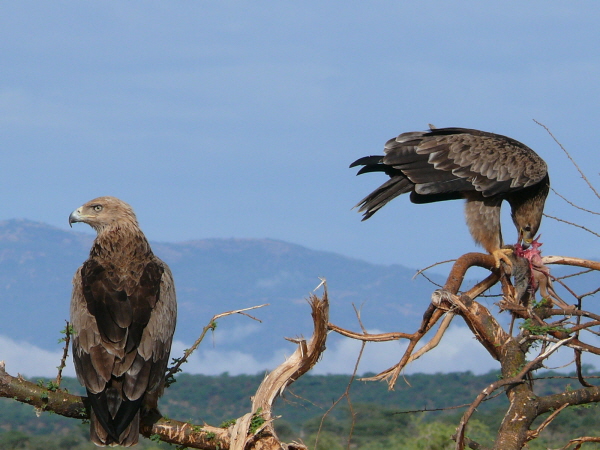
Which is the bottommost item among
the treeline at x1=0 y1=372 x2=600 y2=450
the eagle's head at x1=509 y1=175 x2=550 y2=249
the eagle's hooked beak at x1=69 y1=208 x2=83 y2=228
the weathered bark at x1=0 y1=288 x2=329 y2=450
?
the treeline at x1=0 y1=372 x2=600 y2=450

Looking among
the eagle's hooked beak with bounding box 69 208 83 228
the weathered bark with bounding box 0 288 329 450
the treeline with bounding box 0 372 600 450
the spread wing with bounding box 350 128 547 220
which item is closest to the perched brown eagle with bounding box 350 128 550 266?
the spread wing with bounding box 350 128 547 220

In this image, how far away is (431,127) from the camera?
9.02 metres

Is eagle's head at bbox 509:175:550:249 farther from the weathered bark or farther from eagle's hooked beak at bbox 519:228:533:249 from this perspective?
the weathered bark

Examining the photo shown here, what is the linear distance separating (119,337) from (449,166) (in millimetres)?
4085

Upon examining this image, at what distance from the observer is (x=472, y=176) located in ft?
27.0

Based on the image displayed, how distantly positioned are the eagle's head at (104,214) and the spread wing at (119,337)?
63cm

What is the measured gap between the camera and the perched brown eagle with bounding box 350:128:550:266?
7.95 metres

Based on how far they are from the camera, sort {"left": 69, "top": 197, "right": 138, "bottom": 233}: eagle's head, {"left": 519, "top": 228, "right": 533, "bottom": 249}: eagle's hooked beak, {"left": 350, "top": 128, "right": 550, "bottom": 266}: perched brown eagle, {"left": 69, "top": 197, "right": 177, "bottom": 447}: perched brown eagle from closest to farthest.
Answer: {"left": 69, "top": 197, "right": 177, "bottom": 447}: perched brown eagle
{"left": 69, "top": 197, "right": 138, "bottom": 233}: eagle's head
{"left": 350, "top": 128, "right": 550, "bottom": 266}: perched brown eagle
{"left": 519, "top": 228, "right": 533, "bottom": 249}: eagle's hooked beak

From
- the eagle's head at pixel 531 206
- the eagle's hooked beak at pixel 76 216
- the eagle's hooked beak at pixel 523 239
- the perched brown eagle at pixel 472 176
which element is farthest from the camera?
the eagle's head at pixel 531 206

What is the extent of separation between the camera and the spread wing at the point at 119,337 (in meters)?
5.35

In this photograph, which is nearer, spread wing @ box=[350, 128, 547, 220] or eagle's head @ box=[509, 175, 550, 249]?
spread wing @ box=[350, 128, 547, 220]

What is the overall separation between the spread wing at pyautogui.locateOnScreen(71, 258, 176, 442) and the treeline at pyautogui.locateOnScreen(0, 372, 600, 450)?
13.6 m

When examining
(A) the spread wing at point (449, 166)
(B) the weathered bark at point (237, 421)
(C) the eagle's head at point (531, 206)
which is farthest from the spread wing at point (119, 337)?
(C) the eagle's head at point (531, 206)

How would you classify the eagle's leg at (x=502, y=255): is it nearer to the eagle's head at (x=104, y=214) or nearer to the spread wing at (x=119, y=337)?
the spread wing at (x=119, y=337)
